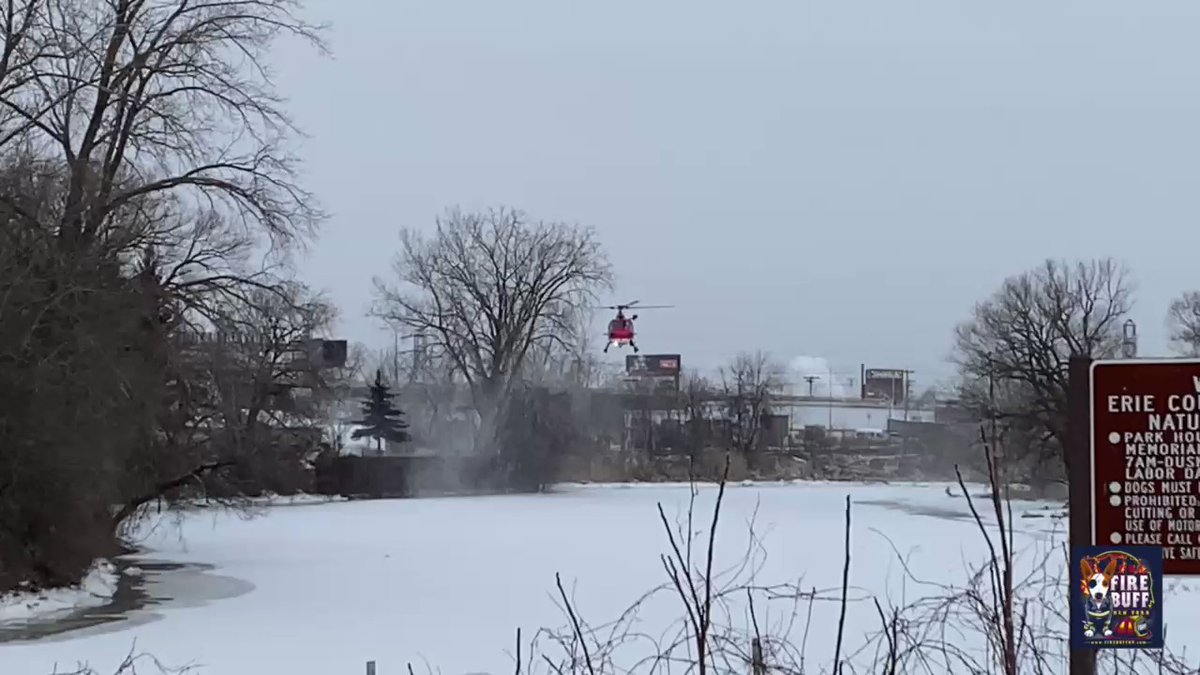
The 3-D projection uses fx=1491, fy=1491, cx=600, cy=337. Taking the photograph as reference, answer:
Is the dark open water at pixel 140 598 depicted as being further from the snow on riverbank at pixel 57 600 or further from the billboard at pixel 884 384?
the billboard at pixel 884 384

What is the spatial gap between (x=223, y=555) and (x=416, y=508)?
18.1 metres

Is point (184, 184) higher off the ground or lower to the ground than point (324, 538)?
higher

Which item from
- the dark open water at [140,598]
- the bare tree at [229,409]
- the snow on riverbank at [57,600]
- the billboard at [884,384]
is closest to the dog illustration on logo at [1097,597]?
the dark open water at [140,598]

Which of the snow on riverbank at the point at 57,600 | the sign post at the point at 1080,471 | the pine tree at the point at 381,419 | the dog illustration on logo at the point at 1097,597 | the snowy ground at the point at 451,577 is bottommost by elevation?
the snow on riverbank at the point at 57,600

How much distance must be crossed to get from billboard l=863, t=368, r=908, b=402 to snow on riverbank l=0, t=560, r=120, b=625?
81.0 metres

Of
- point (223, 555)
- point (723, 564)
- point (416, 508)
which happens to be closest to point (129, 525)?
point (223, 555)

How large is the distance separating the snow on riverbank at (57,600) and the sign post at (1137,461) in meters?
16.7

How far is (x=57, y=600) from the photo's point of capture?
19.8m

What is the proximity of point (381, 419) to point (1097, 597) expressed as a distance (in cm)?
6098

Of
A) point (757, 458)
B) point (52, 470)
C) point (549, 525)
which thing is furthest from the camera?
point (757, 458)

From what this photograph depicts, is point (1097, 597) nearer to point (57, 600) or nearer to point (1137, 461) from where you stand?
point (1137, 461)

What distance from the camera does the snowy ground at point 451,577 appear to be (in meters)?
13.7

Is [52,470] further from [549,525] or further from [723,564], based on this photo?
[549,525]

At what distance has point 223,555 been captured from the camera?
27.4 meters
